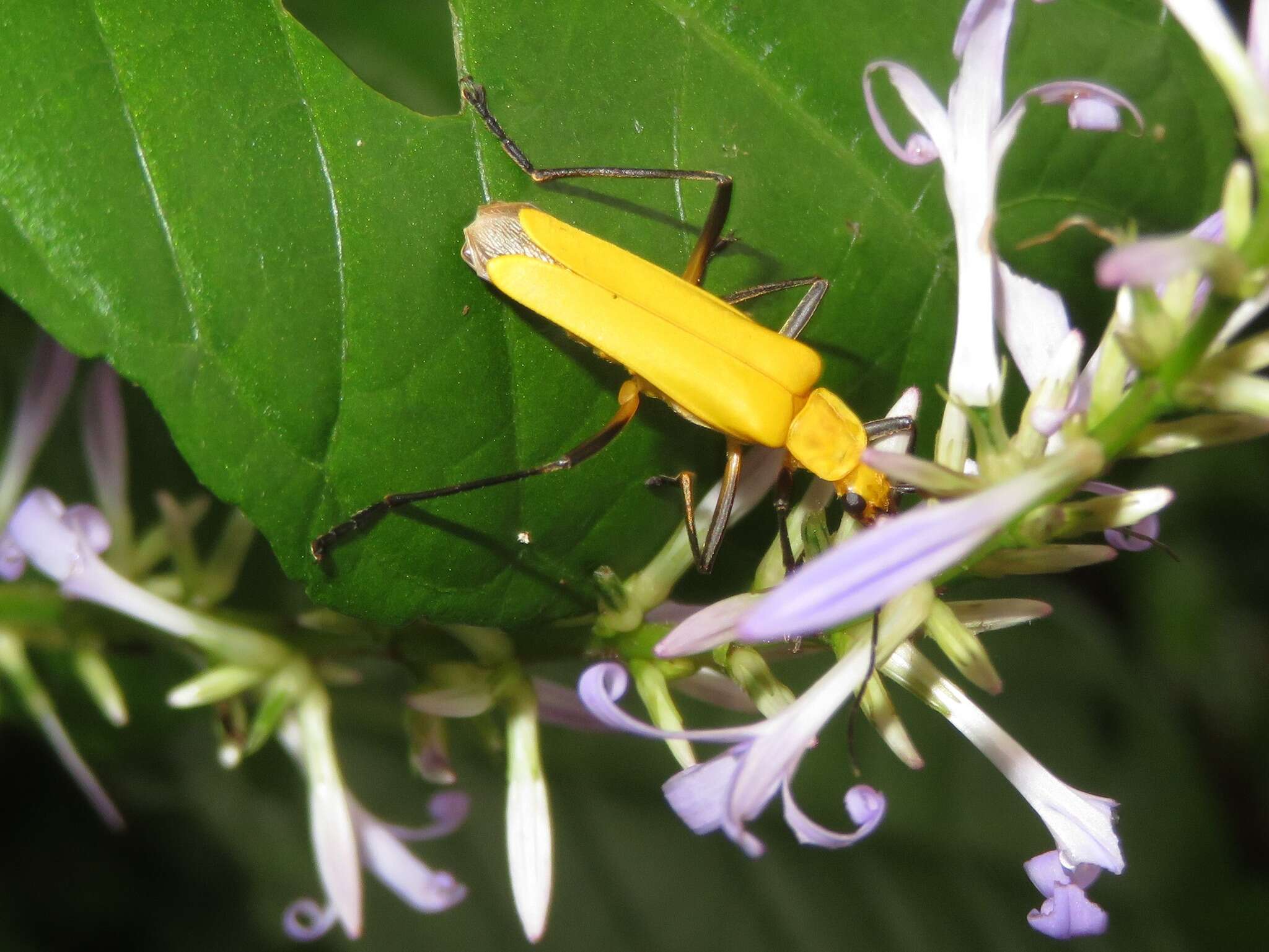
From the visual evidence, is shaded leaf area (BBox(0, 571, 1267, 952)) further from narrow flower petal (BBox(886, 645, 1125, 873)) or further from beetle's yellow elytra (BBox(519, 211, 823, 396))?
narrow flower petal (BBox(886, 645, 1125, 873))

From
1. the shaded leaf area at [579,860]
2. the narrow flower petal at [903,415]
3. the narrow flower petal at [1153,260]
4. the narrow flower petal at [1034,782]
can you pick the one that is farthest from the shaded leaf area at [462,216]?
the shaded leaf area at [579,860]

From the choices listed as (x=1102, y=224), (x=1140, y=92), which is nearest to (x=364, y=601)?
(x=1102, y=224)

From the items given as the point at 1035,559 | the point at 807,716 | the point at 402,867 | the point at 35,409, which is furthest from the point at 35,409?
the point at 1035,559

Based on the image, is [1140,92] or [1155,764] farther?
[1155,764]

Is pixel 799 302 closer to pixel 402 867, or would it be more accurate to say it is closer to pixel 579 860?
pixel 402 867

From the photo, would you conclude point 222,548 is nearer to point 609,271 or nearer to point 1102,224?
point 609,271

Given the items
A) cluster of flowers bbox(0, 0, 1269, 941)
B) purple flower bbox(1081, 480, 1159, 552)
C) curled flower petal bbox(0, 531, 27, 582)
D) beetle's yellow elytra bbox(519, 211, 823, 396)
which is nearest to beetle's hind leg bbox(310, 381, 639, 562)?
beetle's yellow elytra bbox(519, 211, 823, 396)

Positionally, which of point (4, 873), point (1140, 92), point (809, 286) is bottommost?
point (4, 873)
